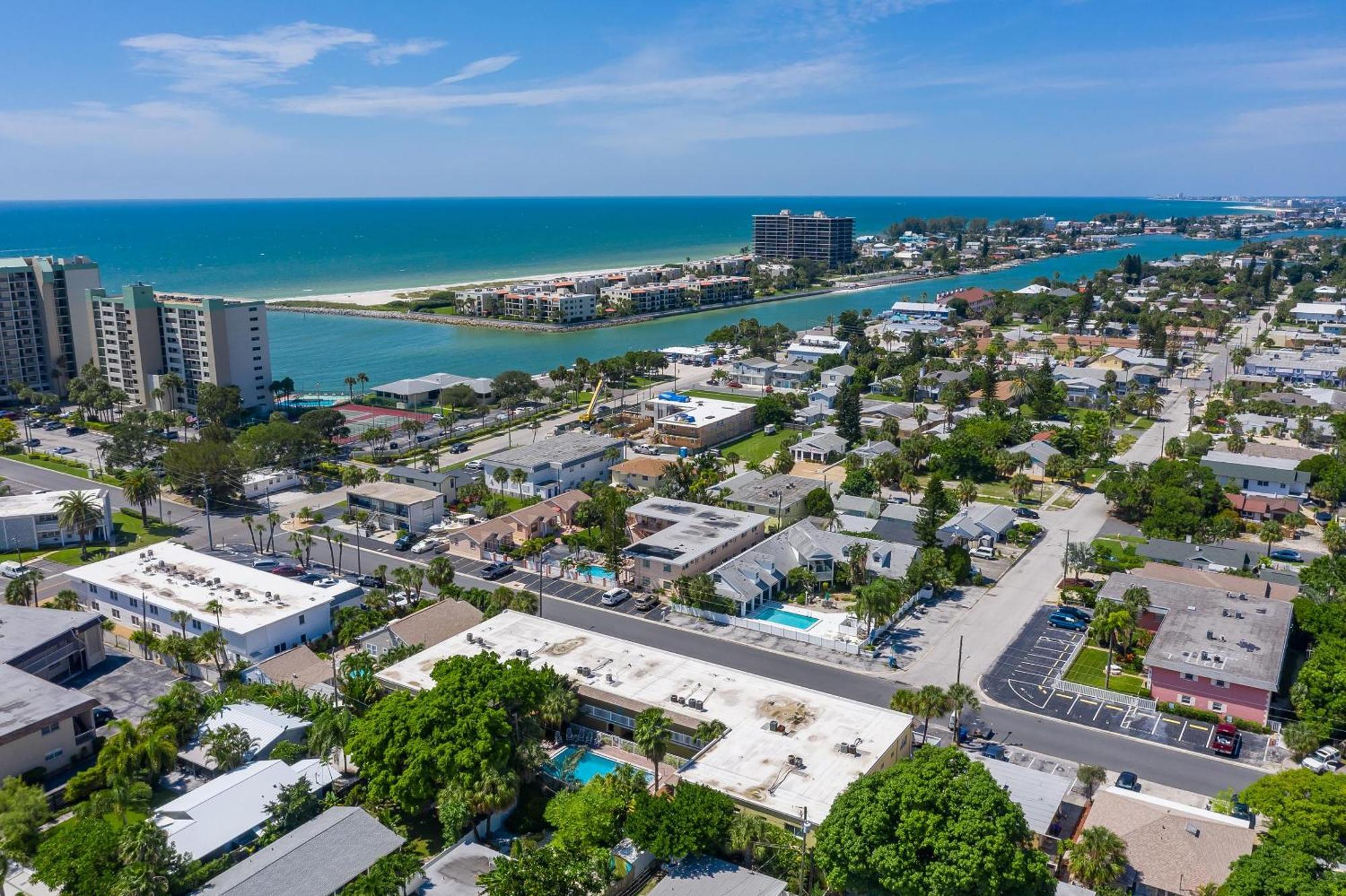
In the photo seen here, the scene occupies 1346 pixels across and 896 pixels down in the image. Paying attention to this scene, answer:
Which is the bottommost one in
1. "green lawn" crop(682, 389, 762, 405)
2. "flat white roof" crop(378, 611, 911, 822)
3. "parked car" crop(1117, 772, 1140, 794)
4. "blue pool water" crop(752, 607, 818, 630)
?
"parked car" crop(1117, 772, 1140, 794)

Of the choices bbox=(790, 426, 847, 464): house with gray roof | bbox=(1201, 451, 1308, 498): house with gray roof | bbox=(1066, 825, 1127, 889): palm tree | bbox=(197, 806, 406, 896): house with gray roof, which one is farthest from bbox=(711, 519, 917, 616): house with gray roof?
bbox=(1201, 451, 1308, 498): house with gray roof

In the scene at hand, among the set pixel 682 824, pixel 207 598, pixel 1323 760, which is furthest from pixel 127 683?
pixel 1323 760

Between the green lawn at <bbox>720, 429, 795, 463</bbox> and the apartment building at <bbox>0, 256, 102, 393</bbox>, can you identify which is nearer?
the green lawn at <bbox>720, 429, 795, 463</bbox>

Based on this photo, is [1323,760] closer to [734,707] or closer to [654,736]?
[734,707]

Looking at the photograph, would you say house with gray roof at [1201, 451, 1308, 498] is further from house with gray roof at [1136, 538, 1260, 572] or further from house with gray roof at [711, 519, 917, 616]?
house with gray roof at [711, 519, 917, 616]

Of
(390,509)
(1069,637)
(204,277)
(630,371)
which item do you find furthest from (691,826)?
(204,277)

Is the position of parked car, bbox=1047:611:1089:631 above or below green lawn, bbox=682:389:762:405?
below

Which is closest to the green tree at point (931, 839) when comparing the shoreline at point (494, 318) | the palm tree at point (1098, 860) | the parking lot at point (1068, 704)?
the palm tree at point (1098, 860)
